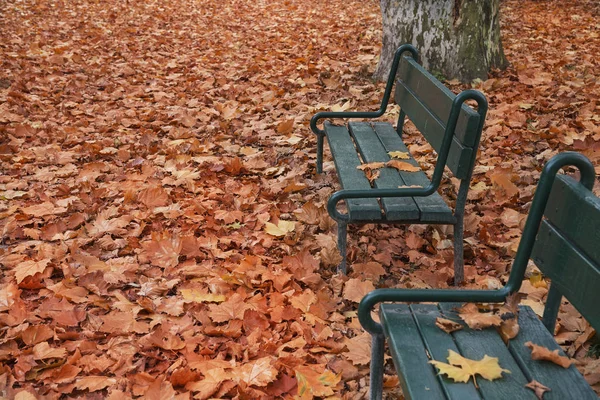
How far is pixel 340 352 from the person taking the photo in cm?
232

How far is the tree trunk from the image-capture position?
5.06 metres

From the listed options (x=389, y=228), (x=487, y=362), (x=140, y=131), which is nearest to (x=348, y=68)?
(x=140, y=131)

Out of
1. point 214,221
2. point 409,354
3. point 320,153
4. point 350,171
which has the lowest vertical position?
point 214,221

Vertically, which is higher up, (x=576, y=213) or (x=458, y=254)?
(x=576, y=213)

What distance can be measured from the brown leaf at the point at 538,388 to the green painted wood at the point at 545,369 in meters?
0.01

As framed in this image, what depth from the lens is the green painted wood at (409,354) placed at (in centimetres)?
148

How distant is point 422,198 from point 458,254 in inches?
12.1

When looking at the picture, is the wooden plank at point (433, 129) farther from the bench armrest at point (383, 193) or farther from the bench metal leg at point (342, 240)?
the bench metal leg at point (342, 240)

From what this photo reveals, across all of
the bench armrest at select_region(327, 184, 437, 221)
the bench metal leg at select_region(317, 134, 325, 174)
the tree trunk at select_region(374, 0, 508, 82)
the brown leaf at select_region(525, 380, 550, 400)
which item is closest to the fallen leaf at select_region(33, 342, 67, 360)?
the bench armrest at select_region(327, 184, 437, 221)

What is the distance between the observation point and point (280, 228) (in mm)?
3111

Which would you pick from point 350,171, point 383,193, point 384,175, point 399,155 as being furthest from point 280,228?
point 383,193

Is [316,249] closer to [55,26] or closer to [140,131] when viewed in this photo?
[140,131]

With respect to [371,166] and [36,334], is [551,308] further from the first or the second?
[36,334]

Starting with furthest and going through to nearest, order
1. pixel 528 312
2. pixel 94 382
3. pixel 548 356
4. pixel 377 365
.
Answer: pixel 94 382
pixel 377 365
pixel 528 312
pixel 548 356
